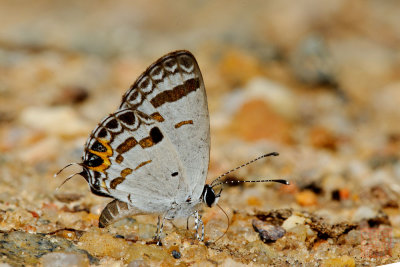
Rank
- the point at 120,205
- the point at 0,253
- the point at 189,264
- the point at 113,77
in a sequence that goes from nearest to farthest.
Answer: the point at 0,253
the point at 189,264
the point at 120,205
the point at 113,77

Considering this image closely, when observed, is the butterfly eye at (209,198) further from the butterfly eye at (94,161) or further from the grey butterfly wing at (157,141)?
the butterfly eye at (94,161)

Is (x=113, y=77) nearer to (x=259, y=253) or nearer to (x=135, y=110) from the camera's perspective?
(x=135, y=110)

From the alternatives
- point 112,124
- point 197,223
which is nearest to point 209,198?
point 197,223

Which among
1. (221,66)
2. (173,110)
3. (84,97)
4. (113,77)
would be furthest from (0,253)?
(221,66)

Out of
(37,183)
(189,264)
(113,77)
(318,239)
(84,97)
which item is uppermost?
(113,77)

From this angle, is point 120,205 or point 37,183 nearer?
point 120,205

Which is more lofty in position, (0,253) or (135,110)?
(135,110)

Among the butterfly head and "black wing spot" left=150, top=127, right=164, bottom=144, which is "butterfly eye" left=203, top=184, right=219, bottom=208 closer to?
the butterfly head

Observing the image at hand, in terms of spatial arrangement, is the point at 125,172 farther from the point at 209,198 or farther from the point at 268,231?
the point at 268,231
